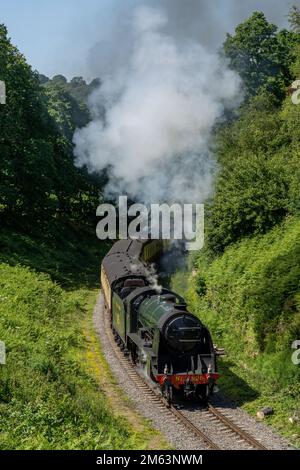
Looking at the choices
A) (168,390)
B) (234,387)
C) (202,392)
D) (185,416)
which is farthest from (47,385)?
(234,387)

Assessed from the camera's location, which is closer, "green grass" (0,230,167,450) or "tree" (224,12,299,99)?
"green grass" (0,230,167,450)

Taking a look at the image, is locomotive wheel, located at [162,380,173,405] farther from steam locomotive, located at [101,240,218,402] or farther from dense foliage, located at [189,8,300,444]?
dense foliage, located at [189,8,300,444]

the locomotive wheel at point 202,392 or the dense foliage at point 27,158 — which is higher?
the dense foliage at point 27,158

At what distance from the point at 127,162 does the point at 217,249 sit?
11895 mm

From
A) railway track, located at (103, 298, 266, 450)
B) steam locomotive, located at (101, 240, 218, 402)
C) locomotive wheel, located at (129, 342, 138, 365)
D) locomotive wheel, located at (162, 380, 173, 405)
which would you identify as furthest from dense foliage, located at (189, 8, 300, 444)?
locomotive wheel, located at (129, 342, 138, 365)

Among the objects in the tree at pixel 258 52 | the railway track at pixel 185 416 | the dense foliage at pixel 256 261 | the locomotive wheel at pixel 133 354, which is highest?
the tree at pixel 258 52

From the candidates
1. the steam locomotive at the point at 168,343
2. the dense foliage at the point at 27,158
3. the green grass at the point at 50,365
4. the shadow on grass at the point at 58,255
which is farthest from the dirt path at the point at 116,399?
the dense foliage at the point at 27,158

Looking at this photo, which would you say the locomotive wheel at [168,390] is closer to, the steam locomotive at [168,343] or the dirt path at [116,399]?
the steam locomotive at [168,343]

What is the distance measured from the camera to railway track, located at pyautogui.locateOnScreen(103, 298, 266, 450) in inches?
524

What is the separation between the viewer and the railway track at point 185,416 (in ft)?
43.7

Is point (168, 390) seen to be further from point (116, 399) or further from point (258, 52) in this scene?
point (258, 52)

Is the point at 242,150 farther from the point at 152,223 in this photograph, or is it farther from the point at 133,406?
the point at 133,406

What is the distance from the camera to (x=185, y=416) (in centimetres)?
1526

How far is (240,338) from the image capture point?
20.3m
